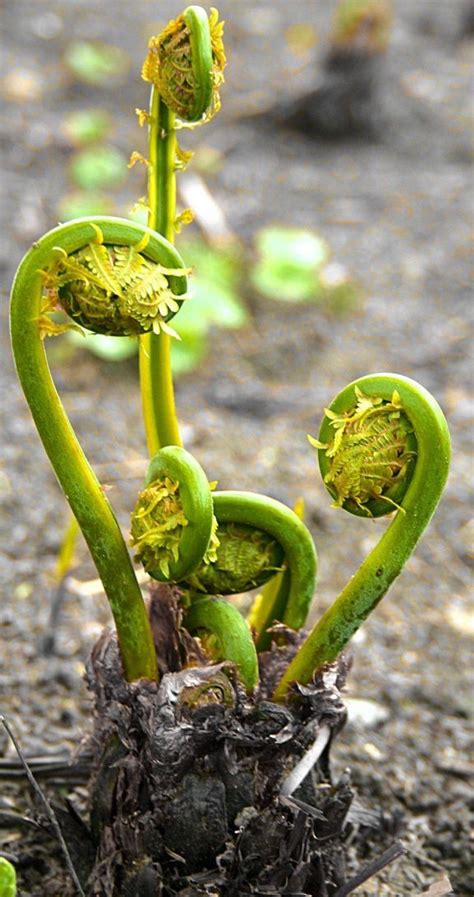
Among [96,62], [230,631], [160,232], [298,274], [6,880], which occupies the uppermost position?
[96,62]

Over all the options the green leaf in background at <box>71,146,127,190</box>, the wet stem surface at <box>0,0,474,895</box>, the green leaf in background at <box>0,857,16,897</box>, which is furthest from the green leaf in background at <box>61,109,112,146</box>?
the green leaf in background at <box>0,857,16,897</box>

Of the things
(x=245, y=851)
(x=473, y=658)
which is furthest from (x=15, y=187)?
(x=245, y=851)

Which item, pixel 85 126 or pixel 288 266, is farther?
→ pixel 85 126

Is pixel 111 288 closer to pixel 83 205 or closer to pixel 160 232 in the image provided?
pixel 160 232

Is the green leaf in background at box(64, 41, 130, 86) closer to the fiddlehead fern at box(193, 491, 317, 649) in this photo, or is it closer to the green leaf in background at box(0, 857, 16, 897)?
the fiddlehead fern at box(193, 491, 317, 649)

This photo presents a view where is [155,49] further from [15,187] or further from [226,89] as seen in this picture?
[226,89]

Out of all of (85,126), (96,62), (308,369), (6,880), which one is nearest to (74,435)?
(6,880)
